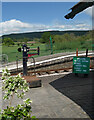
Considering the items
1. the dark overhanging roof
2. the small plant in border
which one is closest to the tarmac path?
the small plant in border

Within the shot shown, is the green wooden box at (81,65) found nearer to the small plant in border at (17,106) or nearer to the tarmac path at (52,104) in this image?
the tarmac path at (52,104)

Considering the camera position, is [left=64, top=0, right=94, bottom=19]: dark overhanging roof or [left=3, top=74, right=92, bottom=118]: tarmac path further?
[left=3, top=74, right=92, bottom=118]: tarmac path

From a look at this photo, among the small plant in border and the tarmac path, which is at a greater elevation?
the small plant in border

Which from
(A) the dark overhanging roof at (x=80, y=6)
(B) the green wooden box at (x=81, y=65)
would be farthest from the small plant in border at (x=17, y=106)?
(B) the green wooden box at (x=81, y=65)

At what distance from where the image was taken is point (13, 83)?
271 cm

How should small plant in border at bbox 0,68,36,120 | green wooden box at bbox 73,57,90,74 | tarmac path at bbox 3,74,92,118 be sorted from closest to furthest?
small plant in border at bbox 0,68,36,120 < tarmac path at bbox 3,74,92,118 < green wooden box at bbox 73,57,90,74

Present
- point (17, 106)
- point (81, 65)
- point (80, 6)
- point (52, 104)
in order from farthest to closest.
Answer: point (81, 65) < point (52, 104) < point (80, 6) < point (17, 106)

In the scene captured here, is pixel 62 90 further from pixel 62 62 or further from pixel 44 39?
pixel 44 39

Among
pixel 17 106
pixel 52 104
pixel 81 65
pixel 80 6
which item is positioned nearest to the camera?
pixel 17 106

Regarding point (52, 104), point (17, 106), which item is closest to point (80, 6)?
point (17, 106)

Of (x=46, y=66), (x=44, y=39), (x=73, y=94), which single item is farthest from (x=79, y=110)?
(x=44, y=39)

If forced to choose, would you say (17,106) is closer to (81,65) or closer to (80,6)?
(80,6)

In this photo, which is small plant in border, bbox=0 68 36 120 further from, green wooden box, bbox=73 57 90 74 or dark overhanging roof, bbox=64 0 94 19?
green wooden box, bbox=73 57 90 74

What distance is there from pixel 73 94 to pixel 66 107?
4.49 ft
